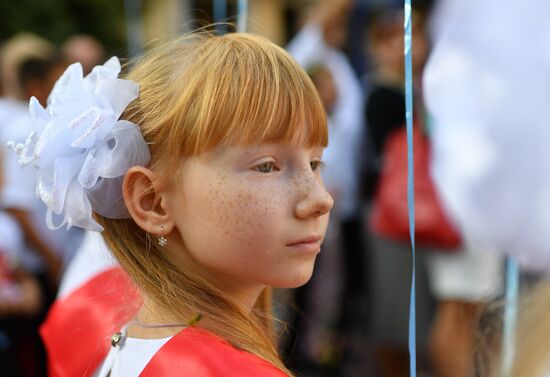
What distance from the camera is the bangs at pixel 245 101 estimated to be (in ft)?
4.32

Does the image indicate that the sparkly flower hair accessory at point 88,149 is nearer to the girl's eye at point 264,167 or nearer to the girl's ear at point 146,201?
the girl's ear at point 146,201

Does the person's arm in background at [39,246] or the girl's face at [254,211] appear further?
the person's arm in background at [39,246]

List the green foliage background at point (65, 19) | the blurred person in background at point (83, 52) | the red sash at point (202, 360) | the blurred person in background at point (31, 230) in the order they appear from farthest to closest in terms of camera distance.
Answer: the green foliage background at point (65, 19)
the blurred person in background at point (83, 52)
the blurred person in background at point (31, 230)
the red sash at point (202, 360)

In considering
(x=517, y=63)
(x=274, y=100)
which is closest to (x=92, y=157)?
(x=274, y=100)

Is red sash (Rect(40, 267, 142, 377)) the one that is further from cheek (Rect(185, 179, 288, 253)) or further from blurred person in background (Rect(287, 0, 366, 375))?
blurred person in background (Rect(287, 0, 366, 375))

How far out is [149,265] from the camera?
1.42 m

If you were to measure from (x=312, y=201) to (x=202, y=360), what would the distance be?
0.29m

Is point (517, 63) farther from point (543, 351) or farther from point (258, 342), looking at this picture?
point (258, 342)

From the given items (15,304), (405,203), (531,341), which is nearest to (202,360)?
(531,341)

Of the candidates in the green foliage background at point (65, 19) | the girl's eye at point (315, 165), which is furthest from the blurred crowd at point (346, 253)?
the green foliage background at point (65, 19)

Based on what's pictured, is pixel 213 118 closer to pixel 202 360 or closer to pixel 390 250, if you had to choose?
pixel 202 360

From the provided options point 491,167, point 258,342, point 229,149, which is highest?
point 229,149

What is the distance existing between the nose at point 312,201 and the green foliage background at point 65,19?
767cm

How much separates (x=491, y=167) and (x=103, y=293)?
1.16 meters
